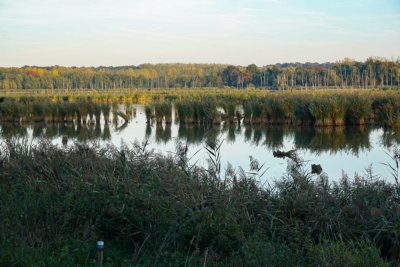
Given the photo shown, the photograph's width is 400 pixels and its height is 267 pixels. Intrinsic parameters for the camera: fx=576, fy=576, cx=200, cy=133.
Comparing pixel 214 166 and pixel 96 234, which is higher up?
pixel 214 166

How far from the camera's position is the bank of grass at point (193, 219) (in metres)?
5.74

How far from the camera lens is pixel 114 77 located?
10588 cm

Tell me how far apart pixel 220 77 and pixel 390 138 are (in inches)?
3229

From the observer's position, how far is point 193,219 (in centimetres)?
628

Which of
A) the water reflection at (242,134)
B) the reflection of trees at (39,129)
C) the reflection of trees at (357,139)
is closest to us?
the reflection of trees at (357,139)

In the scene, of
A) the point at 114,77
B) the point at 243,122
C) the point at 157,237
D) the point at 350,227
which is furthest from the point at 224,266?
the point at 114,77

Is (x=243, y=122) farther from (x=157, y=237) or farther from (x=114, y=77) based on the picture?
(x=114, y=77)

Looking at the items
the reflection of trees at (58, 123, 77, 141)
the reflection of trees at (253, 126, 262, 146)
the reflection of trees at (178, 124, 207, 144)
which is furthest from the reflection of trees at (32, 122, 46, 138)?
the reflection of trees at (253, 126, 262, 146)

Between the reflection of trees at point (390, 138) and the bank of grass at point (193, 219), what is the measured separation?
10697 millimetres

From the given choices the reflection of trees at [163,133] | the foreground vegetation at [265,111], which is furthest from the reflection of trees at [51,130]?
the reflection of trees at [163,133]

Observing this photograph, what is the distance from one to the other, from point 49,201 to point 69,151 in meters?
2.03

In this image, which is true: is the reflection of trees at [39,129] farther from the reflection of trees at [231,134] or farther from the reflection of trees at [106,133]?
the reflection of trees at [231,134]

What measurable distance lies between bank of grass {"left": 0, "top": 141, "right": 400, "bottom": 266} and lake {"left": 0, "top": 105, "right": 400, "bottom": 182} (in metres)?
4.01

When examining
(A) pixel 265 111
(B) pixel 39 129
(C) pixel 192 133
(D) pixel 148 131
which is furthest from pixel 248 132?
(B) pixel 39 129
